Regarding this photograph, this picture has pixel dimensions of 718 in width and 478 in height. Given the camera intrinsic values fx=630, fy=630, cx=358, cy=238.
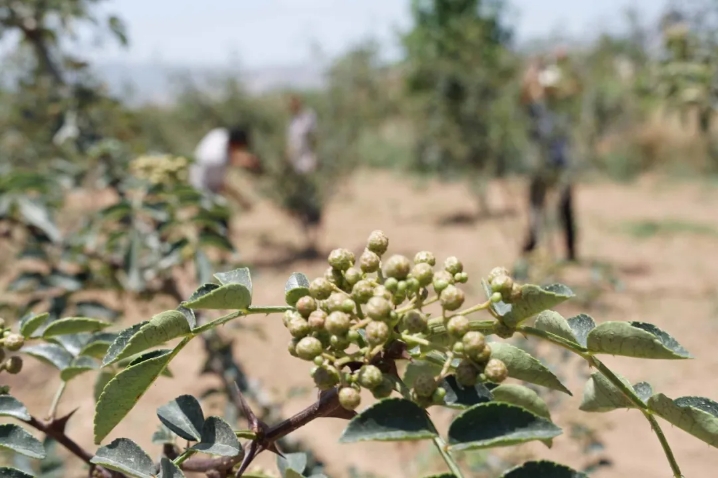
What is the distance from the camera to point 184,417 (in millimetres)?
899

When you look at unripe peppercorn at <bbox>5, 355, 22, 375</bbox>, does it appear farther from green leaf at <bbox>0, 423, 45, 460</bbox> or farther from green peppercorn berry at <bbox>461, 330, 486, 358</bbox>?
green peppercorn berry at <bbox>461, 330, 486, 358</bbox>

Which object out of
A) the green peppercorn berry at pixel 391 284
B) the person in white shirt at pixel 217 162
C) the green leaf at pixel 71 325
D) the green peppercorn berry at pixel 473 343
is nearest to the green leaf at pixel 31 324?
the green leaf at pixel 71 325

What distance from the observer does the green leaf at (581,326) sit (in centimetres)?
85

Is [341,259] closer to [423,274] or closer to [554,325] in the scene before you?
[423,274]

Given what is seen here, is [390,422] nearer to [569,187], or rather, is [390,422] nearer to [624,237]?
[569,187]

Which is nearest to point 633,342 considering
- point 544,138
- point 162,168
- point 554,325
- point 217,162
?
point 554,325

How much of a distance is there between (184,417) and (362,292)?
327 mm

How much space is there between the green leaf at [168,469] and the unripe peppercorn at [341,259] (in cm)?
33

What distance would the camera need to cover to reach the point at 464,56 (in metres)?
8.33

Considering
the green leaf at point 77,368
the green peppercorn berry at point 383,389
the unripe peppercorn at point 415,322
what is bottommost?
the green peppercorn berry at point 383,389

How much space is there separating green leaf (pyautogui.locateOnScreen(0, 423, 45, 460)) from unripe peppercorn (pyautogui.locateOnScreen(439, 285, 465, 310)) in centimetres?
58

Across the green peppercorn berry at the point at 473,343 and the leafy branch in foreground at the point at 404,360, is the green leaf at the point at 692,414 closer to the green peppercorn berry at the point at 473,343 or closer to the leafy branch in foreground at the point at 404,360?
the leafy branch in foreground at the point at 404,360

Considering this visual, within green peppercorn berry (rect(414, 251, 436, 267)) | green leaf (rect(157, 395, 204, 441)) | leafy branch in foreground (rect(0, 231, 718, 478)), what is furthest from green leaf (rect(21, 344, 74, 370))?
green peppercorn berry (rect(414, 251, 436, 267))

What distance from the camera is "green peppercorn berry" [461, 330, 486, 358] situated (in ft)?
2.42
